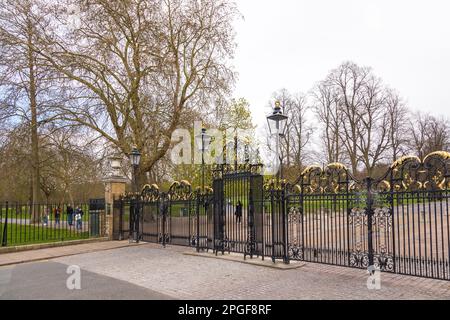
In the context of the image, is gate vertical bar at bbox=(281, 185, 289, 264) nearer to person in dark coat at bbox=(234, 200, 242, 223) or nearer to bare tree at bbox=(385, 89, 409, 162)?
person in dark coat at bbox=(234, 200, 242, 223)

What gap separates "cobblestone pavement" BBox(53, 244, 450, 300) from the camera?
703 centimetres

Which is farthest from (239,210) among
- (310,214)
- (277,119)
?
(277,119)

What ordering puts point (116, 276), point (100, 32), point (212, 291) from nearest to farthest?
point (212, 291)
point (116, 276)
point (100, 32)

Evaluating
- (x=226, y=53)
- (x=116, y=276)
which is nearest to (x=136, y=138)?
(x=226, y=53)

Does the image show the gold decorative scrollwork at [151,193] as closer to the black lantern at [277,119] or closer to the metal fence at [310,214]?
the metal fence at [310,214]

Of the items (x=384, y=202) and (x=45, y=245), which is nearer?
(x=384, y=202)

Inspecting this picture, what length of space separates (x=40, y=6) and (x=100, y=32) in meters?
2.86

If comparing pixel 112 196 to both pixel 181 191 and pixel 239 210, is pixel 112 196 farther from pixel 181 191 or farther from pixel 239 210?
pixel 239 210

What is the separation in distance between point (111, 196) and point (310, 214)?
31.3 ft

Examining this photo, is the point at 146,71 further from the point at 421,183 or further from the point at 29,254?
the point at 421,183

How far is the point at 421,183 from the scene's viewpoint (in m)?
7.66

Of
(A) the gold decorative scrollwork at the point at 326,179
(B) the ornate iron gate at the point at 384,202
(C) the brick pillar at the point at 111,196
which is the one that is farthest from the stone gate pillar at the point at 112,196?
(A) the gold decorative scrollwork at the point at 326,179

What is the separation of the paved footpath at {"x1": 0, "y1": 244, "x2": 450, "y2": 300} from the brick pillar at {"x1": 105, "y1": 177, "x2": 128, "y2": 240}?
5.34m

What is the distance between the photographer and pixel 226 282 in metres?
8.21
